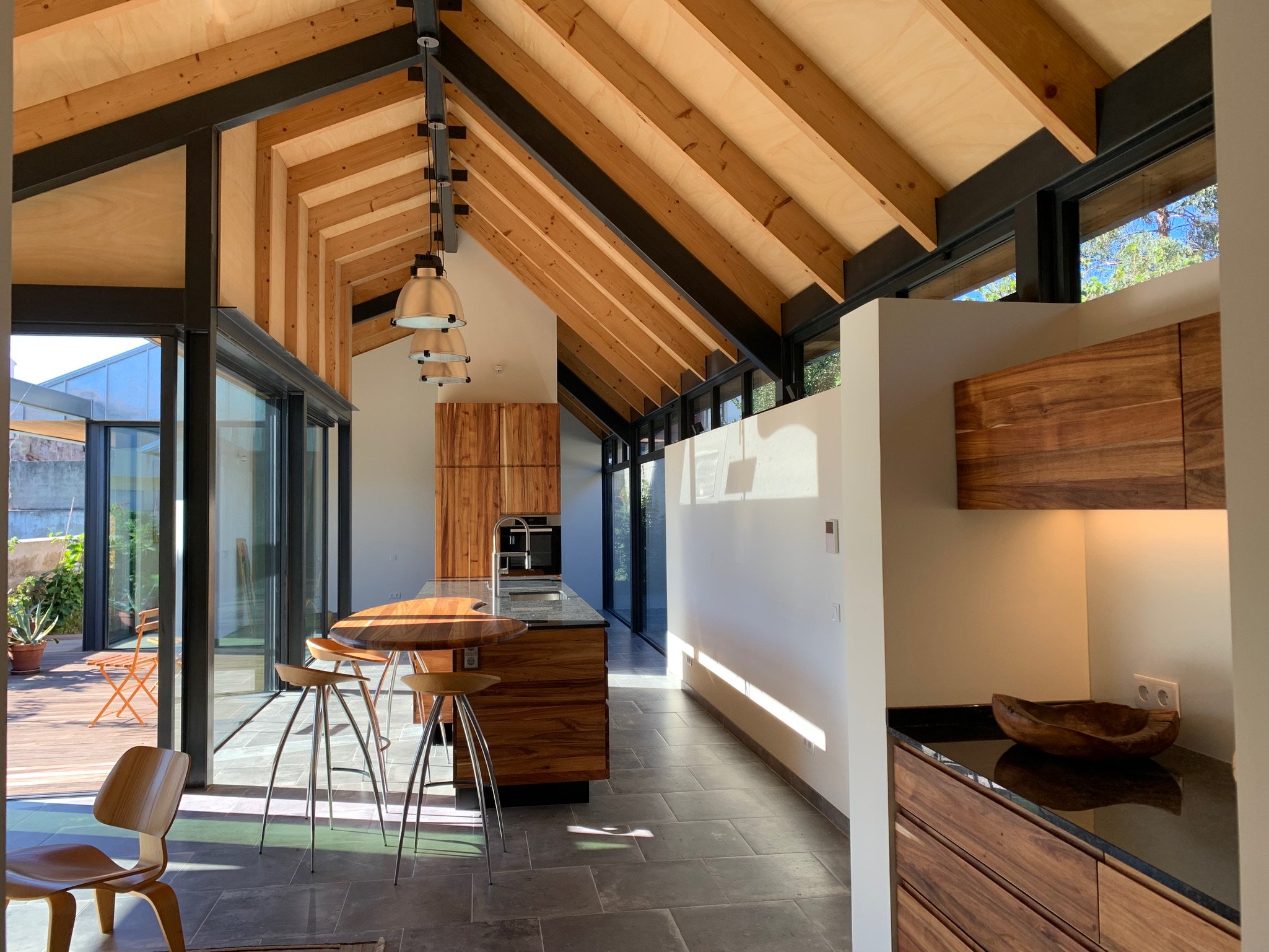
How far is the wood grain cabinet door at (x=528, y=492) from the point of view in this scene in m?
8.69

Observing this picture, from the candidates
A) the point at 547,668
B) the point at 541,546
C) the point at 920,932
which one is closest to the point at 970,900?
the point at 920,932

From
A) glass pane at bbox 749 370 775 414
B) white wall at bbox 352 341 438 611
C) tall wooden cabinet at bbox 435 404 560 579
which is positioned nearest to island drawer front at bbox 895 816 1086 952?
glass pane at bbox 749 370 775 414

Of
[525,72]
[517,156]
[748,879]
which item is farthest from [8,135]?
[517,156]

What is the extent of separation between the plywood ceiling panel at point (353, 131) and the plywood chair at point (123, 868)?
14.7ft

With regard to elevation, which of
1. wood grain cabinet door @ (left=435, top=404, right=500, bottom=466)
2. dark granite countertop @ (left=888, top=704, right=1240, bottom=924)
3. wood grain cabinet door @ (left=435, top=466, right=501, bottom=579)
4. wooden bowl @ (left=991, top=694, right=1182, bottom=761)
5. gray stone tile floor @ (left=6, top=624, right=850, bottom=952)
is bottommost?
gray stone tile floor @ (left=6, top=624, right=850, bottom=952)

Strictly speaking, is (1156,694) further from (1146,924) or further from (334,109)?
(334,109)

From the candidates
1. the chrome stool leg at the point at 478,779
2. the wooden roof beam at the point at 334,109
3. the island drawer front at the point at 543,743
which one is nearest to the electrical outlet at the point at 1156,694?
the chrome stool leg at the point at 478,779

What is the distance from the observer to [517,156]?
609cm

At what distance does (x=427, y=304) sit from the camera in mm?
4223

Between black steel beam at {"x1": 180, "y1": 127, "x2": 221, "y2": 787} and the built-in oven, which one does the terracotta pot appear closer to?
black steel beam at {"x1": 180, "y1": 127, "x2": 221, "y2": 787}

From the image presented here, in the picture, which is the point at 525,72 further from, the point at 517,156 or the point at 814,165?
the point at 814,165

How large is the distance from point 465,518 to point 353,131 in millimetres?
3666

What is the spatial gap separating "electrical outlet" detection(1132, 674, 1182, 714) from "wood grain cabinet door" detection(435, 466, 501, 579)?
671cm

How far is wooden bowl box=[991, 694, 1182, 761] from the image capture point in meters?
2.06
